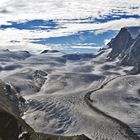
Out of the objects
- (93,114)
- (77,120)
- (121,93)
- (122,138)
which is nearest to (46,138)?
(122,138)

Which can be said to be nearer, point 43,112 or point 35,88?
point 43,112

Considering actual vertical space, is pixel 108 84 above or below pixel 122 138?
below

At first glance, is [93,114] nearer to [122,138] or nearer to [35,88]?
[122,138]

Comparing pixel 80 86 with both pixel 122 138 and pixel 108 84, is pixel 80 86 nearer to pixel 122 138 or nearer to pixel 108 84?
pixel 108 84

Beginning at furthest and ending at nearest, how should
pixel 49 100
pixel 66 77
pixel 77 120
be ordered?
pixel 66 77 → pixel 49 100 → pixel 77 120

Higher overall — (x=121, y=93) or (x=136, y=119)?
(x=136, y=119)

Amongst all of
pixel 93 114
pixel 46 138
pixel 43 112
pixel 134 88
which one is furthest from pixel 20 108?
pixel 46 138

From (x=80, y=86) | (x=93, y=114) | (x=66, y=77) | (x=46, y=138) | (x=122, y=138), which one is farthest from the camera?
(x=66, y=77)

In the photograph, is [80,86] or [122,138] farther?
[80,86]

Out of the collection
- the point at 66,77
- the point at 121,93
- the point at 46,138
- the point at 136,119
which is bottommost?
the point at 66,77
